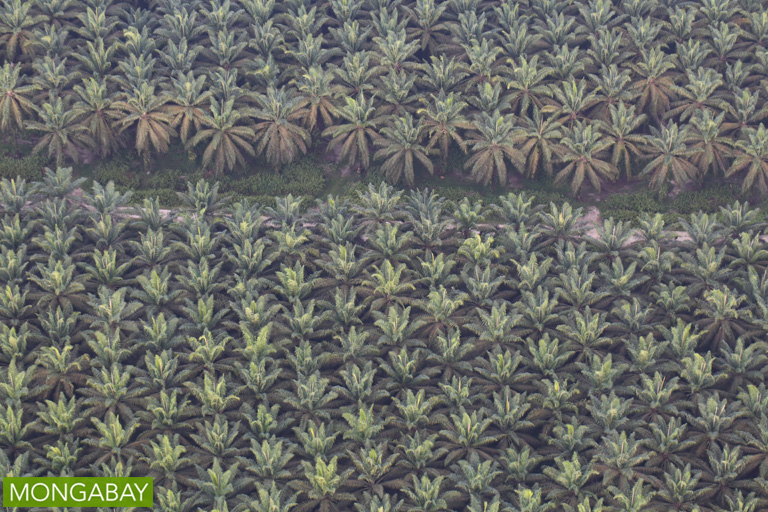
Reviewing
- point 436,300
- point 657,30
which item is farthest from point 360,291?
point 657,30

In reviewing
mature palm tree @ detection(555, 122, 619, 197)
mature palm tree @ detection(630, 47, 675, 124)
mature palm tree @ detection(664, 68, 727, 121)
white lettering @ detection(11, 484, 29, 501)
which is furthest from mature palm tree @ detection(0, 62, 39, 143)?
mature palm tree @ detection(664, 68, 727, 121)

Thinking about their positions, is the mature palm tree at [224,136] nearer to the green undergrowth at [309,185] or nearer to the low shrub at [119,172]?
the green undergrowth at [309,185]

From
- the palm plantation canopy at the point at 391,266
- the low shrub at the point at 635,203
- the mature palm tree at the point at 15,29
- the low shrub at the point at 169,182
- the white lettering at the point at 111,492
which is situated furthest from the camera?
the mature palm tree at the point at 15,29

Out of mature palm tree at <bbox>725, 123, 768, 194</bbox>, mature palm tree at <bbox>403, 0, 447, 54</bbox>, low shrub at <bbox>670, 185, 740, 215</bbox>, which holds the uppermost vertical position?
mature palm tree at <bbox>403, 0, 447, 54</bbox>

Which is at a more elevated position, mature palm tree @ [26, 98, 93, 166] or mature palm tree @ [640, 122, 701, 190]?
mature palm tree @ [26, 98, 93, 166]

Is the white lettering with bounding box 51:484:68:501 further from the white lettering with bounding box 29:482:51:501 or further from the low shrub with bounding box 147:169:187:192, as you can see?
the low shrub with bounding box 147:169:187:192

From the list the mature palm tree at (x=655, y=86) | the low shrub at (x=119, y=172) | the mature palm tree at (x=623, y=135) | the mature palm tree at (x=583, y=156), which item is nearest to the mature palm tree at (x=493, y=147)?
the mature palm tree at (x=583, y=156)
